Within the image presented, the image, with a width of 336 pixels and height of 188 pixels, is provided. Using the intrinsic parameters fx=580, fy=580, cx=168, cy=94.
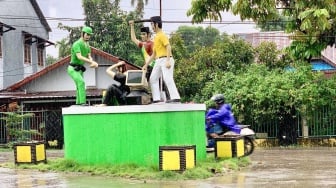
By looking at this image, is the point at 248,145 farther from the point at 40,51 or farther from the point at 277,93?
the point at 40,51

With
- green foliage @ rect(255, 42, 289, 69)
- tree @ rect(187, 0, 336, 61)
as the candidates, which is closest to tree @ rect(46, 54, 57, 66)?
green foliage @ rect(255, 42, 289, 69)

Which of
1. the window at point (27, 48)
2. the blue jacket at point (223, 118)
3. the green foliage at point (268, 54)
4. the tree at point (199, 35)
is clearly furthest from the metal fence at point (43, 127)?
the tree at point (199, 35)

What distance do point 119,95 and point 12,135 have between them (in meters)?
11.4

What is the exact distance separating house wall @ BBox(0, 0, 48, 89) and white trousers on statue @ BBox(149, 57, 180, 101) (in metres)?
21.0

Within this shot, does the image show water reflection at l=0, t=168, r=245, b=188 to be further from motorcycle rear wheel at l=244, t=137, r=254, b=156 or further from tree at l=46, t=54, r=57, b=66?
tree at l=46, t=54, r=57, b=66

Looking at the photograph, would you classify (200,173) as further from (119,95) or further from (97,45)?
(97,45)

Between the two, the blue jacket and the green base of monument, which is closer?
the green base of monument

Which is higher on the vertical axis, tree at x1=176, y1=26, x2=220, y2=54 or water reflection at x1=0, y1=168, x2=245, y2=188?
tree at x1=176, y1=26, x2=220, y2=54

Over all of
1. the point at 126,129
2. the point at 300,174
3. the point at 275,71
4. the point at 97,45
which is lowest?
the point at 300,174

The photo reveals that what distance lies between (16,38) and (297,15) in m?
19.3

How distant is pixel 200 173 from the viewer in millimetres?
11148

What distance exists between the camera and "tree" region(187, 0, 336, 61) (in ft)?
58.0

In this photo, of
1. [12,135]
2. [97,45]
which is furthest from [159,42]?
[97,45]

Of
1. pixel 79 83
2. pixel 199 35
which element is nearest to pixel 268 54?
pixel 79 83
